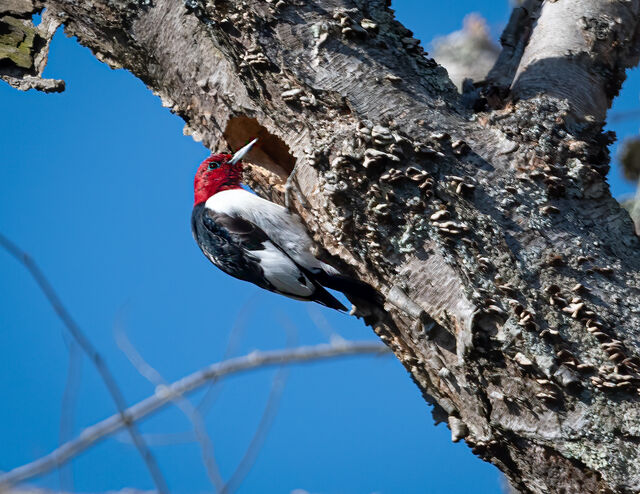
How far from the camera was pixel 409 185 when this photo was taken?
183 centimetres

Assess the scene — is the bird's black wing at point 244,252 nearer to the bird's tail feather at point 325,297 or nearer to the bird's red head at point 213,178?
the bird's tail feather at point 325,297

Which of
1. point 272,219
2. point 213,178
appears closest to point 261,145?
point 272,219

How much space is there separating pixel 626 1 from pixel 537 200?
1.20 meters

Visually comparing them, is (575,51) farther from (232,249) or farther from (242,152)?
(232,249)

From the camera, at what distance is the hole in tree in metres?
2.40

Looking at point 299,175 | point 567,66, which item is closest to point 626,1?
point 567,66

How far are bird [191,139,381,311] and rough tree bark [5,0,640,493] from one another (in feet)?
2.06

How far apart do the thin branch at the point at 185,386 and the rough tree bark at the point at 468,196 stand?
5.84 feet

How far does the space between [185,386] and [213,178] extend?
1.56 metres

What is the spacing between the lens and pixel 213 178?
10.9 ft

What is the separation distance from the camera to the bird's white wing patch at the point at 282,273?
3.07 m

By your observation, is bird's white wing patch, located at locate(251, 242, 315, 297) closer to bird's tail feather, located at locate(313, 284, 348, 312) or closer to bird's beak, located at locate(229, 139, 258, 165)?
bird's tail feather, located at locate(313, 284, 348, 312)

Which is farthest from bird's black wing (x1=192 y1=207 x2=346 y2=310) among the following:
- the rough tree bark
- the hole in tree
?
the rough tree bark

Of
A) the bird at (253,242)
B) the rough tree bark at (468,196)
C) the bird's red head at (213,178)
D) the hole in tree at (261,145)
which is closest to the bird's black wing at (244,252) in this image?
the bird at (253,242)
